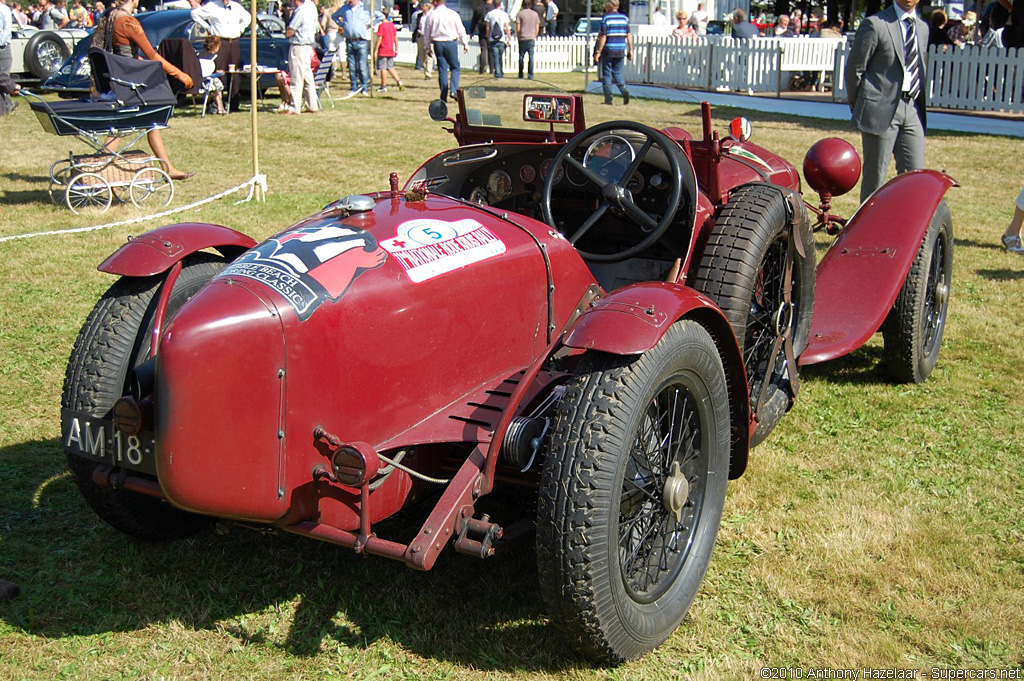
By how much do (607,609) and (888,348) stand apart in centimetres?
289

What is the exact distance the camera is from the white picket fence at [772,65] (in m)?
15.2

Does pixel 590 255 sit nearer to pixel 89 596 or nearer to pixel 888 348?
pixel 888 348

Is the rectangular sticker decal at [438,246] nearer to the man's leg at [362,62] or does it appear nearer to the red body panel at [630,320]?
the red body panel at [630,320]

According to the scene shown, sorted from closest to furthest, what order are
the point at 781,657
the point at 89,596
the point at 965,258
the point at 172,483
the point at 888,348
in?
the point at 172,483 → the point at 781,657 → the point at 89,596 → the point at 888,348 → the point at 965,258

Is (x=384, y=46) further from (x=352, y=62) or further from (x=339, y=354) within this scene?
(x=339, y=354)

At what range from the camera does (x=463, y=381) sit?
302cm

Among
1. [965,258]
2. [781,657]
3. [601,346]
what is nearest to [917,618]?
[781,657]

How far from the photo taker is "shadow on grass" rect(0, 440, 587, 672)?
2.89 m

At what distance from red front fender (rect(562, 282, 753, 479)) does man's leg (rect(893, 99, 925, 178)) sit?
169 inches

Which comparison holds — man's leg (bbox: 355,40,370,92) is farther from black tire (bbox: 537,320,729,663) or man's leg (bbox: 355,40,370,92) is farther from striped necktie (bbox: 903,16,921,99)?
black tire (bbox: 537,320,729,663)

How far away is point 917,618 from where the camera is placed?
2.99 meters

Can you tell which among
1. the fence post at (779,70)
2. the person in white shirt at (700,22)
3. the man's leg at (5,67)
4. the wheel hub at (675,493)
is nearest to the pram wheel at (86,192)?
the man's leg at (5,67)

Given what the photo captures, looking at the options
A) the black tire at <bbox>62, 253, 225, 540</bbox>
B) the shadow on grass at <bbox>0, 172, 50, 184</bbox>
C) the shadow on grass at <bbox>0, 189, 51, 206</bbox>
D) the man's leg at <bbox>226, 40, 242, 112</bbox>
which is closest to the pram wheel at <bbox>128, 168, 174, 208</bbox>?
the shadow on grass at <bbox>0, 189, 51, 206</bbox>

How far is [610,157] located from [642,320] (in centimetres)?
141
